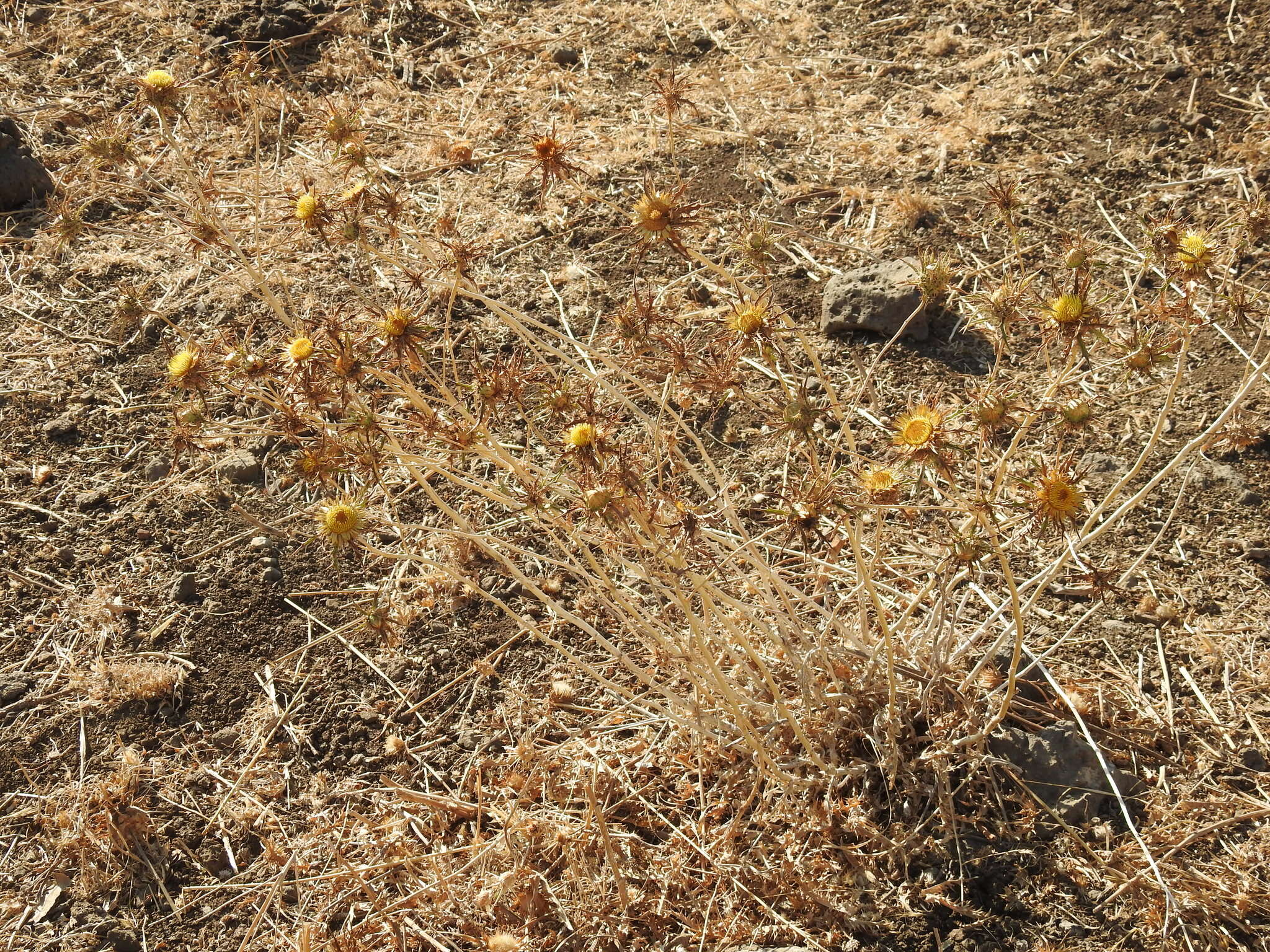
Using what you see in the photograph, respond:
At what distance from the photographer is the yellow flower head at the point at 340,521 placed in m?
2.02

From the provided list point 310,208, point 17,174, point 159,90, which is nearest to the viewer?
point 310,208

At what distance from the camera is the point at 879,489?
1.85 m

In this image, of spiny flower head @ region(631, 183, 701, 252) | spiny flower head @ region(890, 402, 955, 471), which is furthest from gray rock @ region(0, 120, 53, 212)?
spiny flower head @ region(890, 402, 955, 471)

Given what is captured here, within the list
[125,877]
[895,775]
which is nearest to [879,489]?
[895,775]

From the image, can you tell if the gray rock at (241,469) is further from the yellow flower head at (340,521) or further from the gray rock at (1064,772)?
the gray rock at (1064,772)

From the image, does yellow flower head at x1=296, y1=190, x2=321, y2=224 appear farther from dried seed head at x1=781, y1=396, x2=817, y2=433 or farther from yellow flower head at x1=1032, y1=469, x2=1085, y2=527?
yellow flower head at x1=1032, y1=469, x2=1085, y2=527

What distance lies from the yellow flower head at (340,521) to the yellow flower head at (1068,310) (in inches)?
51.7

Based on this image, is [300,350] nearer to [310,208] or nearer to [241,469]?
[310,208]

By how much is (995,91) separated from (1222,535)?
212 cm

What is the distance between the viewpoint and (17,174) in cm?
416

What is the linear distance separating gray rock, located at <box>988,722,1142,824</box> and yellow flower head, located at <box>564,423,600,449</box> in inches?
42.9

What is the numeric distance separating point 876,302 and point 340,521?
191cm

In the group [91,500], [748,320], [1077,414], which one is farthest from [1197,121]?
[91,500]

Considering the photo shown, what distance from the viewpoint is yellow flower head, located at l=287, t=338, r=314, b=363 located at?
2180 millimetres
